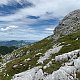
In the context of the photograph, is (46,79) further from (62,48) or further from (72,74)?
(62,48)

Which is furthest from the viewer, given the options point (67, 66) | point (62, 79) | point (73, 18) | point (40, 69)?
point (73, 18)

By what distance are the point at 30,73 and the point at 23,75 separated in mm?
1524

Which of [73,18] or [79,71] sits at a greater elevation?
[73,18]

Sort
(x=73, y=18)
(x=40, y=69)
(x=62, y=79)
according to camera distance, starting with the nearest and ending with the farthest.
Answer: (x=62, y=79), (x=40, y=69), (x=73, y=18)

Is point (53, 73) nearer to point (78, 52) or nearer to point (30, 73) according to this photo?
point (30, 73)

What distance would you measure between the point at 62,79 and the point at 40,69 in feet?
23.6

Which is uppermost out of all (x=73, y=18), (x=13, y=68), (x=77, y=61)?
(x=73, y=18)

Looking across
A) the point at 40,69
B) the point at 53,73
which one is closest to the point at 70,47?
the point at 40,69

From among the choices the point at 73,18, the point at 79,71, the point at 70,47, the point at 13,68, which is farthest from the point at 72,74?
the point at 73,18

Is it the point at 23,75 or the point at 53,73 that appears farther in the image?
the point at 23,75

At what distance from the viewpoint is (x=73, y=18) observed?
163m

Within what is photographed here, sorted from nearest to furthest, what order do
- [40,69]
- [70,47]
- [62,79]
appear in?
[62,79] → [40,69] → [70,47]

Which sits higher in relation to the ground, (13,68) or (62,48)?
(62,48)

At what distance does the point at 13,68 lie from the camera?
54031mm
